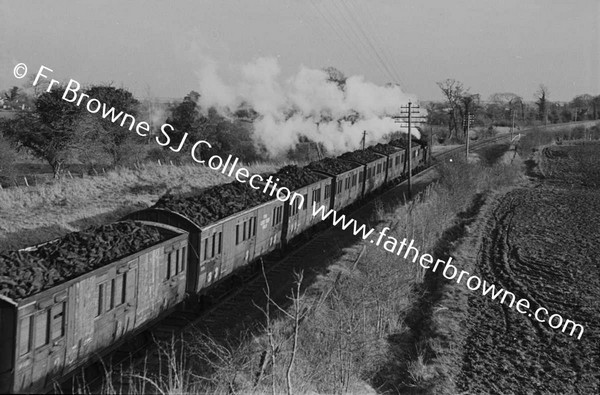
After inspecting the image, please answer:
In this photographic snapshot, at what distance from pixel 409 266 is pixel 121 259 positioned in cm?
975

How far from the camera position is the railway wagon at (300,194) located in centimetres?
2136

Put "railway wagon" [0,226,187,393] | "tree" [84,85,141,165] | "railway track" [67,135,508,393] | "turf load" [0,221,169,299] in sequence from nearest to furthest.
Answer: "railway wagon" [0,226,187,393] < "turf load" [0,221,169,299] < "railway track" [67,135,508,393] < "tree" [84,85,141,165]

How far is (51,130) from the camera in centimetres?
3266

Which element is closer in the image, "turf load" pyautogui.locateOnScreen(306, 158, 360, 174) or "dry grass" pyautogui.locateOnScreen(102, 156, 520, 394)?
"dry grass" pyautogui.locateOnScreen(102, 156, 520, 394)

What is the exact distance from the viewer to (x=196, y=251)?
14.5 metres

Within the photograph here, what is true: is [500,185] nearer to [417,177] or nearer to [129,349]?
[417,177]

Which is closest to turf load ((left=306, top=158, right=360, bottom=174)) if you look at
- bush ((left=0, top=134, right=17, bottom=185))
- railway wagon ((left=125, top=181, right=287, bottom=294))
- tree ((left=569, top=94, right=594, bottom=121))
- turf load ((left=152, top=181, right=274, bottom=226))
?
railway wagon ((left=125, top=181, right=287, bottom=294))

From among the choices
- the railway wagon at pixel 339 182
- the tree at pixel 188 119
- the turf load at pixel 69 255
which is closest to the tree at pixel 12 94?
the tree at pixel 188 119

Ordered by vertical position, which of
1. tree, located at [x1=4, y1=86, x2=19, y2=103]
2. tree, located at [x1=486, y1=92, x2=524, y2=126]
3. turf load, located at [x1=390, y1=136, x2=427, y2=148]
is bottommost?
turf load, located at [x1=390, y1=136, x2=427, y2=148]

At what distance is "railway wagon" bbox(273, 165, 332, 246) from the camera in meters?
21.4

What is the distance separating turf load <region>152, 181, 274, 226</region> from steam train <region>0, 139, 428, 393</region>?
0.03m

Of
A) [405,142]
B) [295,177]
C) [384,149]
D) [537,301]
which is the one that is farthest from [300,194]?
[405,142]

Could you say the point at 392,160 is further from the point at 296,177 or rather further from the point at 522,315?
the point at 522,315

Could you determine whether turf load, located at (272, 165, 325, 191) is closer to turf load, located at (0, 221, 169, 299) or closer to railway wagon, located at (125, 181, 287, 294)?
railway wagon, located at (125, 181, 287, 294)
